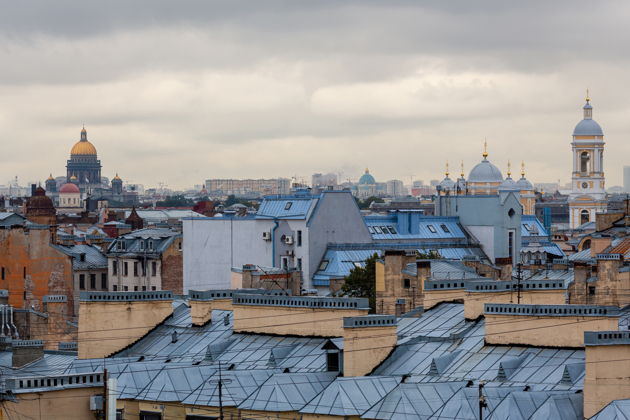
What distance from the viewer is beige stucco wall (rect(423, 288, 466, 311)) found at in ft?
154

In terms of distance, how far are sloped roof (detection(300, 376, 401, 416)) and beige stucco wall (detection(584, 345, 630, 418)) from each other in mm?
4926

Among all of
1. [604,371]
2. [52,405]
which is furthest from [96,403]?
[604,371]

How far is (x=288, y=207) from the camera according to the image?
92188 mm

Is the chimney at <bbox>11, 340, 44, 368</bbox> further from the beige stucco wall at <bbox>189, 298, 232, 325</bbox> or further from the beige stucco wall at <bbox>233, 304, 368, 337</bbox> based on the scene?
the beige stucco wall at <bbox>233, 304, 368, 337</bbox>

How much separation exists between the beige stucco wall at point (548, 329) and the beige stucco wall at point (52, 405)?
8.77m

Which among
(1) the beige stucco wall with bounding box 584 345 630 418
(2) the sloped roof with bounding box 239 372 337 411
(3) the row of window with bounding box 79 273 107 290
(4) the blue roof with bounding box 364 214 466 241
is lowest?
(3) the row of window with bounding box 79 273 107 290

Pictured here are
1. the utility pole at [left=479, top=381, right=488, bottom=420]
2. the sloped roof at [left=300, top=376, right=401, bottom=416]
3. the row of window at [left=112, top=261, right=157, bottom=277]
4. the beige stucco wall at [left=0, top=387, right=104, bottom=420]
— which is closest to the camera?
the utility pole at [left=479, top=381, right=488, bottom=420]

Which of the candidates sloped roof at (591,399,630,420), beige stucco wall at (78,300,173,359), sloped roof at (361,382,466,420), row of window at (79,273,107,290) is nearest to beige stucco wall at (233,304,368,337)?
beige stucco wall at (78,300,173,359)

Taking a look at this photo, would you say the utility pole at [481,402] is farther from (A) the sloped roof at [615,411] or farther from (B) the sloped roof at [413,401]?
(A) the sloped roof at [615,411]

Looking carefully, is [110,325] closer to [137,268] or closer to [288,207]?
[288,207]

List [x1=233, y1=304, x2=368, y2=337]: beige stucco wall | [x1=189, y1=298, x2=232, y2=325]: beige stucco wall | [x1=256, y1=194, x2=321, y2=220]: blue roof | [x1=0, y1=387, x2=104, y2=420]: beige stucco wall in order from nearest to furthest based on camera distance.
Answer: [x1=0, y1=387, x2=104, y2=420]: beige stucco wall, [x1=233, y1=304, x2=368, y2=337]: beige stucco wall, [x1=189, y1=298, x2=232, y2=325]: beige stucco wall, [x1=256, y1=194, x2=321, y2=220]: blue roof

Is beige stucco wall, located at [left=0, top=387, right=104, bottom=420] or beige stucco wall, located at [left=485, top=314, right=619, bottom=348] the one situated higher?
beige stucco wall, located at [left=485, top=314, right=619, bottom=348]

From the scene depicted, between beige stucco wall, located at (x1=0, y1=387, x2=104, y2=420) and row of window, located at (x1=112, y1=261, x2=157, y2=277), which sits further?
row of window, located at (x1=112, y1=261, x2=157, y2=277)

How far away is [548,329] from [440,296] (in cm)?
897
